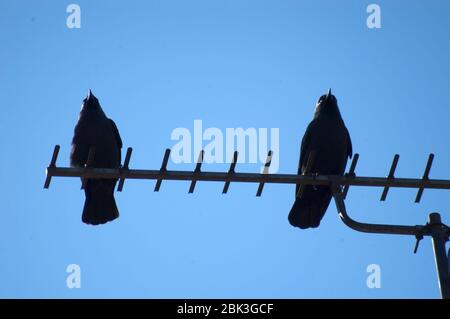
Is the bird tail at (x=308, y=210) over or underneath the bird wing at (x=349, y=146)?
underneath

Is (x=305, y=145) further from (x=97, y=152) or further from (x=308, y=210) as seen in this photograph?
(x=97, y=152)

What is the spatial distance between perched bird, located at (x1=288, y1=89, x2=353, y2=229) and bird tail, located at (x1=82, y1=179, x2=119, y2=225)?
1.60 m

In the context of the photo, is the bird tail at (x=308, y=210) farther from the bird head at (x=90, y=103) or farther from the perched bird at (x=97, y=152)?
the bird head at (x=90, y=103)

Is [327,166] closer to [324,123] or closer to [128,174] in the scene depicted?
[324,123]

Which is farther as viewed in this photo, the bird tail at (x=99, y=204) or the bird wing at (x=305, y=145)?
the bird wing at (x=305, y=145)

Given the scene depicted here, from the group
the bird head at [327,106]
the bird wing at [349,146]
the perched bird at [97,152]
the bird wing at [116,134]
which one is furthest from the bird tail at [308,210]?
the bird wing at [116,134]

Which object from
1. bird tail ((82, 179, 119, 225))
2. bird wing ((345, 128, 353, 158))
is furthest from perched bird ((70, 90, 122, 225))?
bird wing ((345, 128, 353, 158))

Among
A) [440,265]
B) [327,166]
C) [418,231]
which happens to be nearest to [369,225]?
[418,231]

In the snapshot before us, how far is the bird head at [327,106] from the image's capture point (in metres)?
8.45

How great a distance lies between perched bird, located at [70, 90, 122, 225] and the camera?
768 centimetres

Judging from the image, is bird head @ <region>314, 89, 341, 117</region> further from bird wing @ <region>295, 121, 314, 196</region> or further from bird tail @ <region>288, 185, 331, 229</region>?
bird tail @ <region>288, 185, 331, 229</region>

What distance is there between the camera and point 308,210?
7340 mm

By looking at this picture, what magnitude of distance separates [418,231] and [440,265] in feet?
1.01
